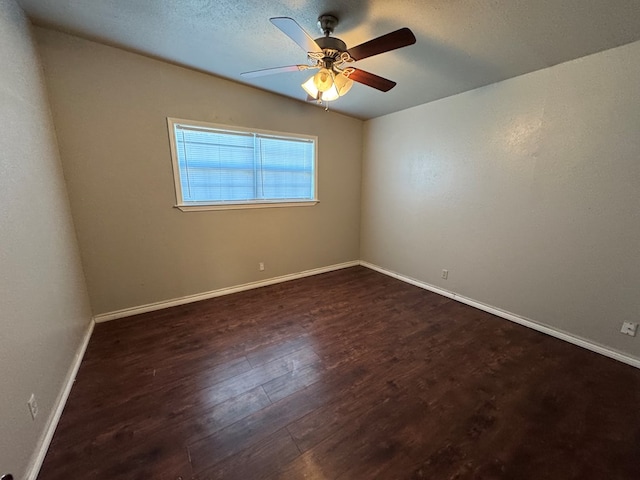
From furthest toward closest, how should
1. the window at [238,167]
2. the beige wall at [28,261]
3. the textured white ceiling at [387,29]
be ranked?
the window at [238,167] → the textured white ceiling at [387,29] → the beige wall at [28,261]

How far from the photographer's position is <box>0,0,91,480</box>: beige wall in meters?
1.18

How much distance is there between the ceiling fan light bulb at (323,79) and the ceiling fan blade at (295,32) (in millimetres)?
152

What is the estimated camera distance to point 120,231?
8.54 ft

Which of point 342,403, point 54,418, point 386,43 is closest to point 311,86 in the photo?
point 386,43

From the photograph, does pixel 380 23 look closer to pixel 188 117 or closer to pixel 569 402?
pixel 188 117

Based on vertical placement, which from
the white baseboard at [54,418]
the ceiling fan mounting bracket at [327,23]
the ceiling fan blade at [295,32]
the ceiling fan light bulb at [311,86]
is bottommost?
the white baseboard at [54,418]

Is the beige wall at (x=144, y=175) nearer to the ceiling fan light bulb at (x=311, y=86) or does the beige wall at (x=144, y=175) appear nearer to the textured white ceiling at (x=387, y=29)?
the textured white ceiling at (x=387, y=29)

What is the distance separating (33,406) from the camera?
1303 mm

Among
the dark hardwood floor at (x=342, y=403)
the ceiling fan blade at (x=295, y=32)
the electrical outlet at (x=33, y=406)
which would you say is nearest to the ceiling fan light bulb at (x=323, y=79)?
the ceiling fan blade at (x=295, y=32)

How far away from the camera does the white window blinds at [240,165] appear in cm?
288

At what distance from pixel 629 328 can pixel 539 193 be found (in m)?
1.28

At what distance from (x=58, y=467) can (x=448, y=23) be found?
3463mm

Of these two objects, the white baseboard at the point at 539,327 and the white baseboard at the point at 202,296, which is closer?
the white baseboard at the point at 539,327

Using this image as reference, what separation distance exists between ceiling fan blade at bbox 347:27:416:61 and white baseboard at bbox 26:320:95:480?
285 cm
